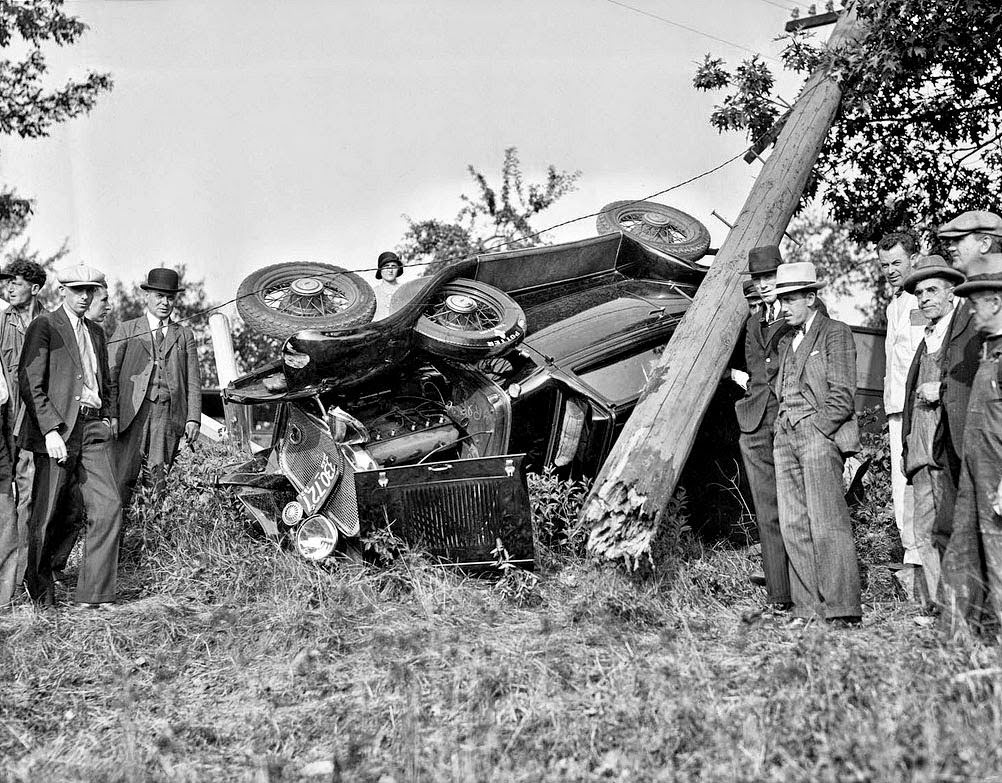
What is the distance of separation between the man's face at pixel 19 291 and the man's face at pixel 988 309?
5.91 m

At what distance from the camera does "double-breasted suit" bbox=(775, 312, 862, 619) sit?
5.63 metres

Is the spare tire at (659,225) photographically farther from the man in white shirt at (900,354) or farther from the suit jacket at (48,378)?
the suit jacket at (48,378)

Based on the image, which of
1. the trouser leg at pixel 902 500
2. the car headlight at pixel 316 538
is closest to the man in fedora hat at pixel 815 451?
the trouser leg at pixel 902 500

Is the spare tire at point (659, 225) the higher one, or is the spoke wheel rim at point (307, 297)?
the spare tire at point (659, 225)

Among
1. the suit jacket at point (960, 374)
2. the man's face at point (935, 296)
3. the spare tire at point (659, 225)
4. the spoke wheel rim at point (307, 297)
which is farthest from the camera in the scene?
the spare tire at point (659, 225)

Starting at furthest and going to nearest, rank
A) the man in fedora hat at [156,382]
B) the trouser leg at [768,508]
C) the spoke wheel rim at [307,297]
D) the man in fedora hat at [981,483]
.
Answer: the man in fedora hat at [156,382] → the spoke wheel rim at [307,297] → the trouser leg at [768,508] → the man in fedora hat at [981,483]

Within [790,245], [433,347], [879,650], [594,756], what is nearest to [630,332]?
[433,347]

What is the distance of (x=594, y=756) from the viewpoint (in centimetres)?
394

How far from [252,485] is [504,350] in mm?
1865

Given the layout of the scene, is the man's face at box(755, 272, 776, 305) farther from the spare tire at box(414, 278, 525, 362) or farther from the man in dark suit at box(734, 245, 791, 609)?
the spare tire at box(414, 278, 525, 362)

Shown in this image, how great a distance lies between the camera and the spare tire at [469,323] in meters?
6.73

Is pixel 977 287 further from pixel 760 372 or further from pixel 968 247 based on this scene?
pixel 760 372

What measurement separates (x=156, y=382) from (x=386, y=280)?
2.44 metres

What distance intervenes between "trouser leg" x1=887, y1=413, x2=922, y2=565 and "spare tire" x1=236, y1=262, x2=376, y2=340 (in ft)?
11.0
